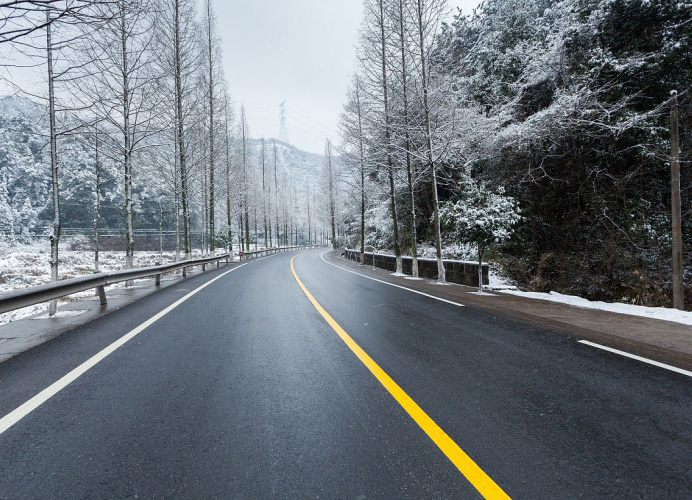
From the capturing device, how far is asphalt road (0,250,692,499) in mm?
1843

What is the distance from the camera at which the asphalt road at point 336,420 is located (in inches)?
72.6

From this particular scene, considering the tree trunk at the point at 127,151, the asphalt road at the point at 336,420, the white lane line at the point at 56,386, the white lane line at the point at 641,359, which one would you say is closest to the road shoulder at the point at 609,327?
the white lane line at the point at 641,359

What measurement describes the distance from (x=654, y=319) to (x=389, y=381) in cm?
586

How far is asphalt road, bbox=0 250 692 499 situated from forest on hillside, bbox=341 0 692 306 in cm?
650

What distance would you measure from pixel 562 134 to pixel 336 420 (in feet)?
46.5

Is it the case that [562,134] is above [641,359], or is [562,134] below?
above

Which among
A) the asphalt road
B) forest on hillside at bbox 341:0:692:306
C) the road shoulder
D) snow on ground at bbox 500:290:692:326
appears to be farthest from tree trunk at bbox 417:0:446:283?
the asphalt road

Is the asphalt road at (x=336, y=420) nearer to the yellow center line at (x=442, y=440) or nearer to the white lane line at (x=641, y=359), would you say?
the yellow center line at (x=442, y=440)

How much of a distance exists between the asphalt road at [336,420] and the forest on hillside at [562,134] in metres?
6.50

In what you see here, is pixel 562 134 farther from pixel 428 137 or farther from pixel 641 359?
pixel 641 359

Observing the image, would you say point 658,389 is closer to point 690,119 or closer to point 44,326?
point 44,326

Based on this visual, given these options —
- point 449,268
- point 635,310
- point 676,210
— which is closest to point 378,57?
point 449,268

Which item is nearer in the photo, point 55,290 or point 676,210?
point 55,290

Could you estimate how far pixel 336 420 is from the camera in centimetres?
251
